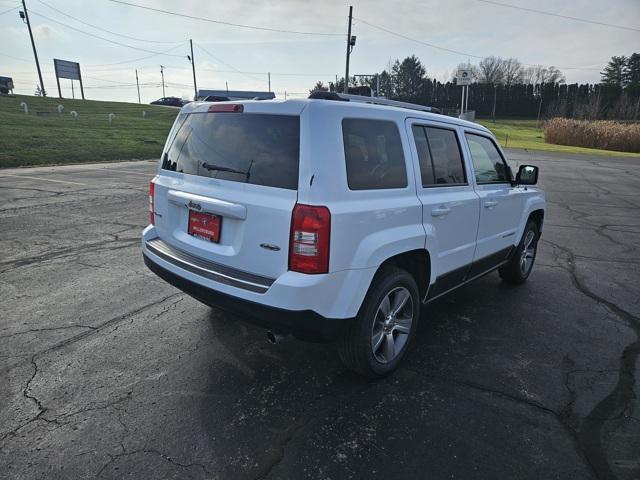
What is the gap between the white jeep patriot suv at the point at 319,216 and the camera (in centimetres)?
255

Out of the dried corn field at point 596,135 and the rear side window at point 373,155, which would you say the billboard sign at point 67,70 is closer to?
the dried corn field at point 596,135

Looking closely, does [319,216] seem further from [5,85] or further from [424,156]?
[5,85]

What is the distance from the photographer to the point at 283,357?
11.1 ft

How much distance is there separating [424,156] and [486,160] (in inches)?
50.8

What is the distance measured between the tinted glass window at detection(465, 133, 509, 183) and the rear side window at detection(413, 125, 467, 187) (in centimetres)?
32

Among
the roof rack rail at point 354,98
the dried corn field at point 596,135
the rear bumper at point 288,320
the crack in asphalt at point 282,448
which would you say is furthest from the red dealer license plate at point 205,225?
the dried corn field at point 596,135

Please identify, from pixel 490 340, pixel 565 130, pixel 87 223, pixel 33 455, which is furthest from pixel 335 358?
pixel 565 130

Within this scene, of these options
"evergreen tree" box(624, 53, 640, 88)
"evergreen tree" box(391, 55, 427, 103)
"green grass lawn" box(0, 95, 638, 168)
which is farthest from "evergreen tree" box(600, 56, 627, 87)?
"green grass lawn" box(0, 95, 638, 168)

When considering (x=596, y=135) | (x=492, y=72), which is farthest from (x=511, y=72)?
(x=596, y=135)

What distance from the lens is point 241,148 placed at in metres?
2.89

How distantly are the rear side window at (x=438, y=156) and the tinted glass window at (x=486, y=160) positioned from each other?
0.32m

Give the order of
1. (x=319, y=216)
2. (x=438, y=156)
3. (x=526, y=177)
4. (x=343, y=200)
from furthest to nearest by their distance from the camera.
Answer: (x=526, y=177) < (x=438, y=156) < (x=343, y=200) < (x=319, y=216)

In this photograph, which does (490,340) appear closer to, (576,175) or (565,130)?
(576,175)

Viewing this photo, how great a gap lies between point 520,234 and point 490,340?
167cm
